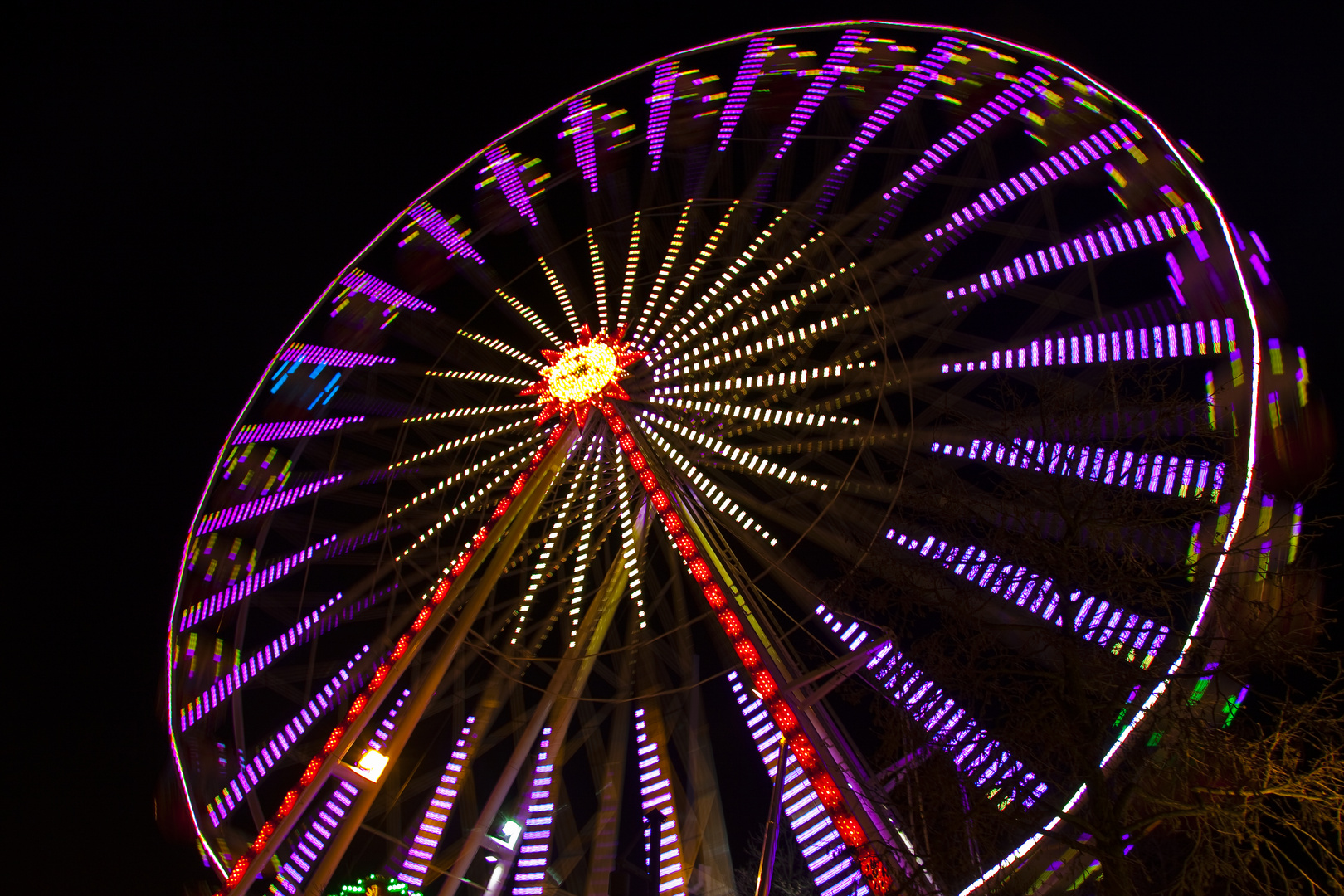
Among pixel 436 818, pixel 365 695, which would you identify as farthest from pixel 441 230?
pixel 436 818

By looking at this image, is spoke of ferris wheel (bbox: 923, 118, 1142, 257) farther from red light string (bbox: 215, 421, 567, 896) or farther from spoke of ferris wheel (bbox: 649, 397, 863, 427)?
red light string (bbox: 215, 421, 567, 896)

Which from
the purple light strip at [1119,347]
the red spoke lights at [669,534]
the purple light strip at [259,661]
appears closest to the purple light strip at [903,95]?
the purple light strip at [1119,347]

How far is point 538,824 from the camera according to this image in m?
8.34

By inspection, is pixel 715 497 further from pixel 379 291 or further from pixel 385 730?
pixel 379 291

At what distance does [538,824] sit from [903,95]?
26.7 feet

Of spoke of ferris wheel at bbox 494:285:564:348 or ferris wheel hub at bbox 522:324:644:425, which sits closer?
ferris wheel hub at bbox 522:324:644:425

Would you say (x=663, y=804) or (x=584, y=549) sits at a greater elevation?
(x=584, y=549)

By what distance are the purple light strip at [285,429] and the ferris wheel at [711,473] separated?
0.04m

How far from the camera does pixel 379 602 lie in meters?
9.64

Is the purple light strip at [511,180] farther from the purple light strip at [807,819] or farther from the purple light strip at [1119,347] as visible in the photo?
the purple light strip at [807,819]

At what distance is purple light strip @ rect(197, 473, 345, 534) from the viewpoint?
965 centimetres

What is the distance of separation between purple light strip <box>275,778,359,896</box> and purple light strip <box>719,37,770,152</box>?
7937mm

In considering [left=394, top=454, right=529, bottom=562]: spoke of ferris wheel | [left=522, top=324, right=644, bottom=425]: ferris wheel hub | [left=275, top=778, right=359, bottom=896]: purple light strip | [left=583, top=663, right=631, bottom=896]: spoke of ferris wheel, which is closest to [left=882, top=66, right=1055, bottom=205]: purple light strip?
[left=522, top=324, right=644, bottom=425]: ferris wheel hub

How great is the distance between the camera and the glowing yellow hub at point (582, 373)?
820 centimetres
